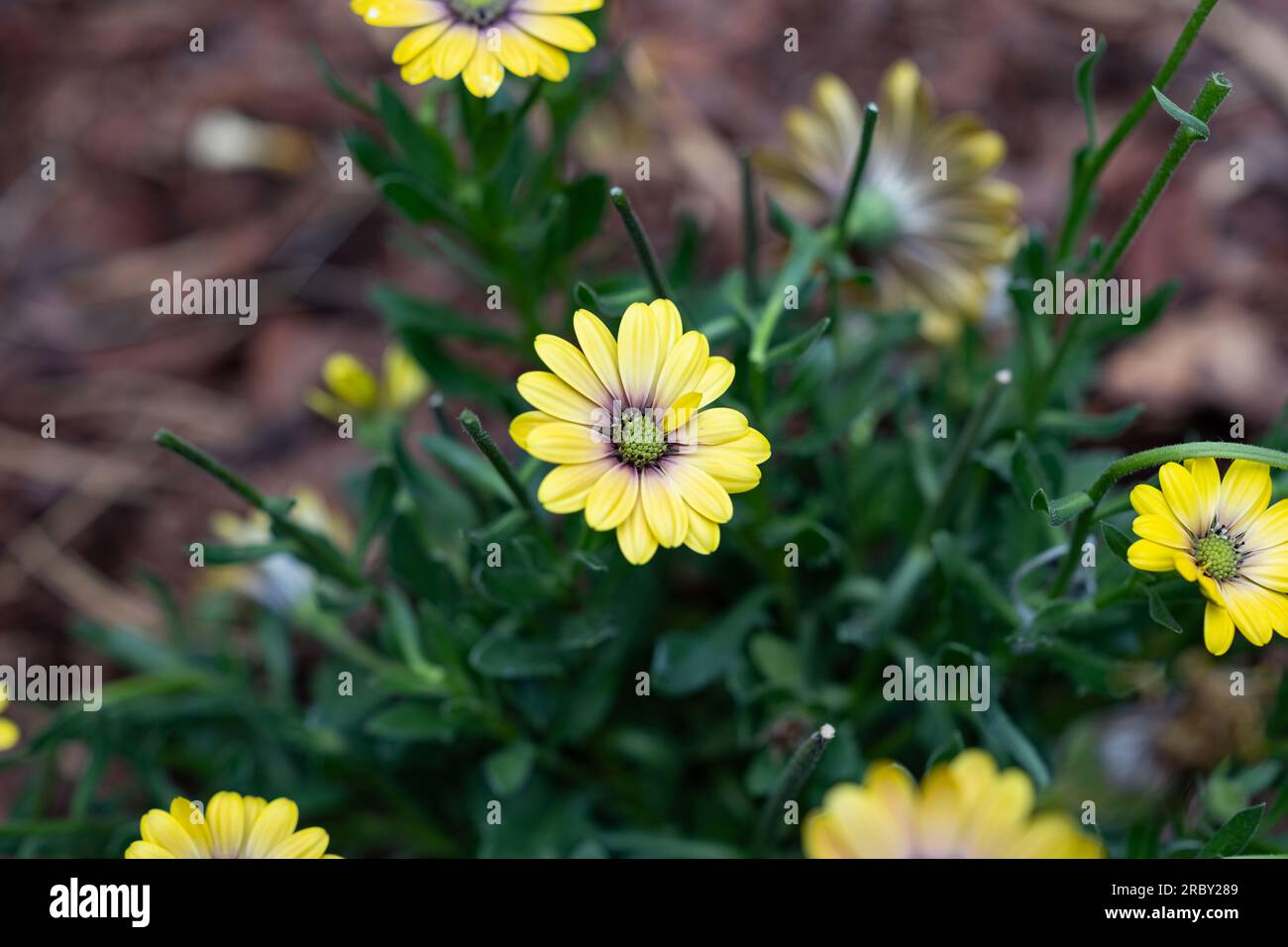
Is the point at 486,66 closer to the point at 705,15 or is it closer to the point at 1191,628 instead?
the point at 1191,628

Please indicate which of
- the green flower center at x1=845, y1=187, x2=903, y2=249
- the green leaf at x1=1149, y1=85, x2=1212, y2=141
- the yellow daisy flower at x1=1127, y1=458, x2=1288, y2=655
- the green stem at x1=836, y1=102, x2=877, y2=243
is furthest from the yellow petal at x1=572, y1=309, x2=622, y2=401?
the green flower center at x1=845, y1=187, x2=903, y2=249

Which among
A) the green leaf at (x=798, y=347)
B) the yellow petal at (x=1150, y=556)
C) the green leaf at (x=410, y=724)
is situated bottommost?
the green leaf at (x=410, y=724)

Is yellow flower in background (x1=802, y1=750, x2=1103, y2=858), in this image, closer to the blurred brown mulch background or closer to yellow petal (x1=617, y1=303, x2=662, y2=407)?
yellow petal (x1=617, y1=303, x2=662, y2=407)

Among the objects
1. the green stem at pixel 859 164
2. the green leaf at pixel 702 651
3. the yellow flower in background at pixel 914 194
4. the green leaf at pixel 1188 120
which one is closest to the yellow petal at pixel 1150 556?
the green leaf at pixel 1188 120

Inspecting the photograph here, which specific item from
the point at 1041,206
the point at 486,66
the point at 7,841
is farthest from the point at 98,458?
the point at 1041,206

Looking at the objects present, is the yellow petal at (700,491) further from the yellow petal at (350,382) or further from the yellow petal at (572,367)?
the yellow petal at (350,382)
